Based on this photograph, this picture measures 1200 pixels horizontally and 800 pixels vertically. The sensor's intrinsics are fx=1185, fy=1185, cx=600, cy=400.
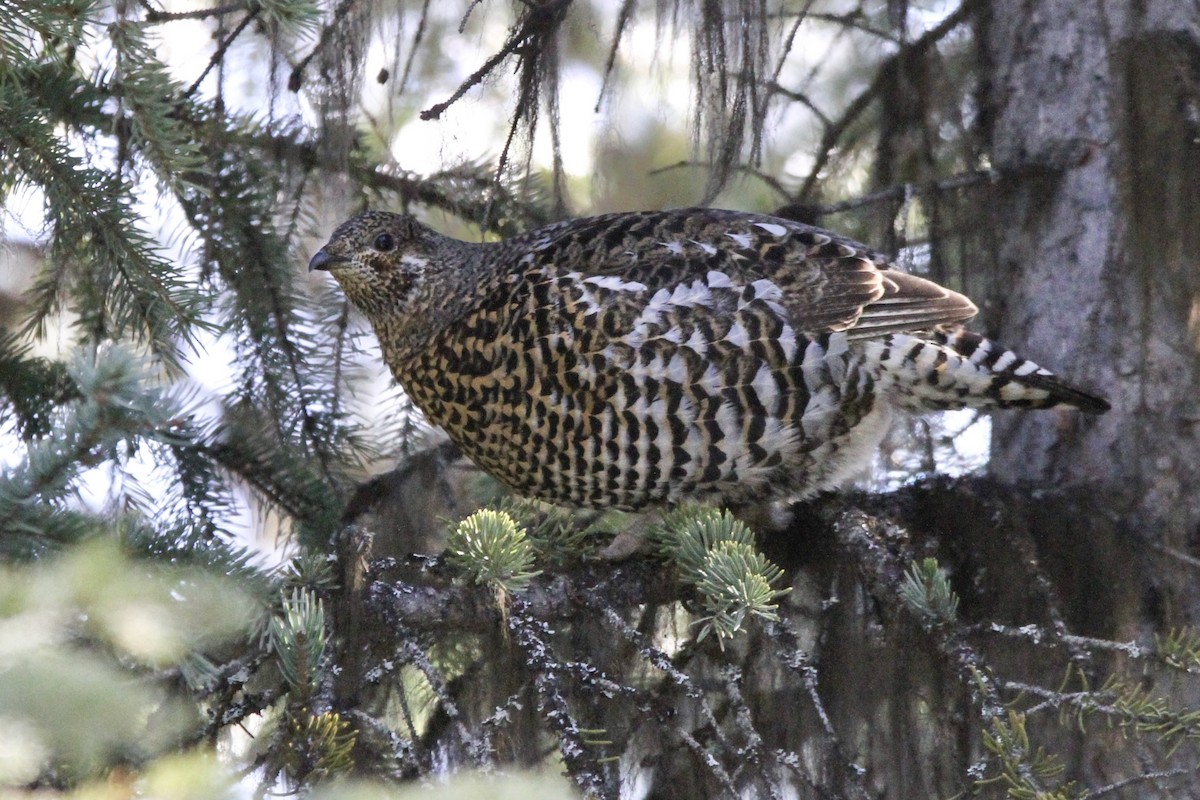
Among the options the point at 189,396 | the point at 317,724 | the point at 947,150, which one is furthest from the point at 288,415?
the point at 947,150

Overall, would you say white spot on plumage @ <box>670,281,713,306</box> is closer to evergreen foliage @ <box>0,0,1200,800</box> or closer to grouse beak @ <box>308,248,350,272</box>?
evergreen foliage @ <box>0,0,1200,800</box>

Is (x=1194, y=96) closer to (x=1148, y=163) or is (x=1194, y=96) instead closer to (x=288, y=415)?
(x=1148, y=163)

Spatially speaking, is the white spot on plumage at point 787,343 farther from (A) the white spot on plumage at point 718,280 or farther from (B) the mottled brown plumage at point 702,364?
(A) the white spot on plumage at point 718,280

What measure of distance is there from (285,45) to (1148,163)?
2432 mm

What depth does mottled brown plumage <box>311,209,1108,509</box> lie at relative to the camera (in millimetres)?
3076

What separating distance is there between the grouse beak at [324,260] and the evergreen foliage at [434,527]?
0.27 feet

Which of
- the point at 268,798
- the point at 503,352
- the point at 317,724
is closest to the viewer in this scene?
the point at 268,798

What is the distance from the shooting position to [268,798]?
1661 mm

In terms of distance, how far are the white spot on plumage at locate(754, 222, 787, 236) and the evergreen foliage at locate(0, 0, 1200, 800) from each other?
0.21 m

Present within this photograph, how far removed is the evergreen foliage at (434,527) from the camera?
1.90 m

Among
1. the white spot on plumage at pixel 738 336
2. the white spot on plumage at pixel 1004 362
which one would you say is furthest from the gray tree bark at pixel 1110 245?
the white spot on plumage at pixel 738 336

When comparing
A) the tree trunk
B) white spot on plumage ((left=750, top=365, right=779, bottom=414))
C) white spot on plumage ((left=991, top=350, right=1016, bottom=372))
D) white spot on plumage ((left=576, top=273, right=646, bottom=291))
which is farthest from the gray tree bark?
white spot on plumage ((left=576, top=273, right=646, bottom=291))

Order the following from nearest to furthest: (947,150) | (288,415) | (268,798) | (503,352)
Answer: (268,798) → (503,352) → (288,415) → (947,150)

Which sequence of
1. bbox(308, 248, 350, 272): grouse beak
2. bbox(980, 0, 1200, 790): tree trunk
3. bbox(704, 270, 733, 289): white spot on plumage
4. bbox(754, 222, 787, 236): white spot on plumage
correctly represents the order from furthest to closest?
1. bbox(308, 248, 350, 272): grouse beak
2. bbox(754, 222, 787, 236): white spot on plumage
3. bbox(704, 270, 733, 289): white spot on plumage
4. bbox(980, 0, 1200, 790): tree trunk
